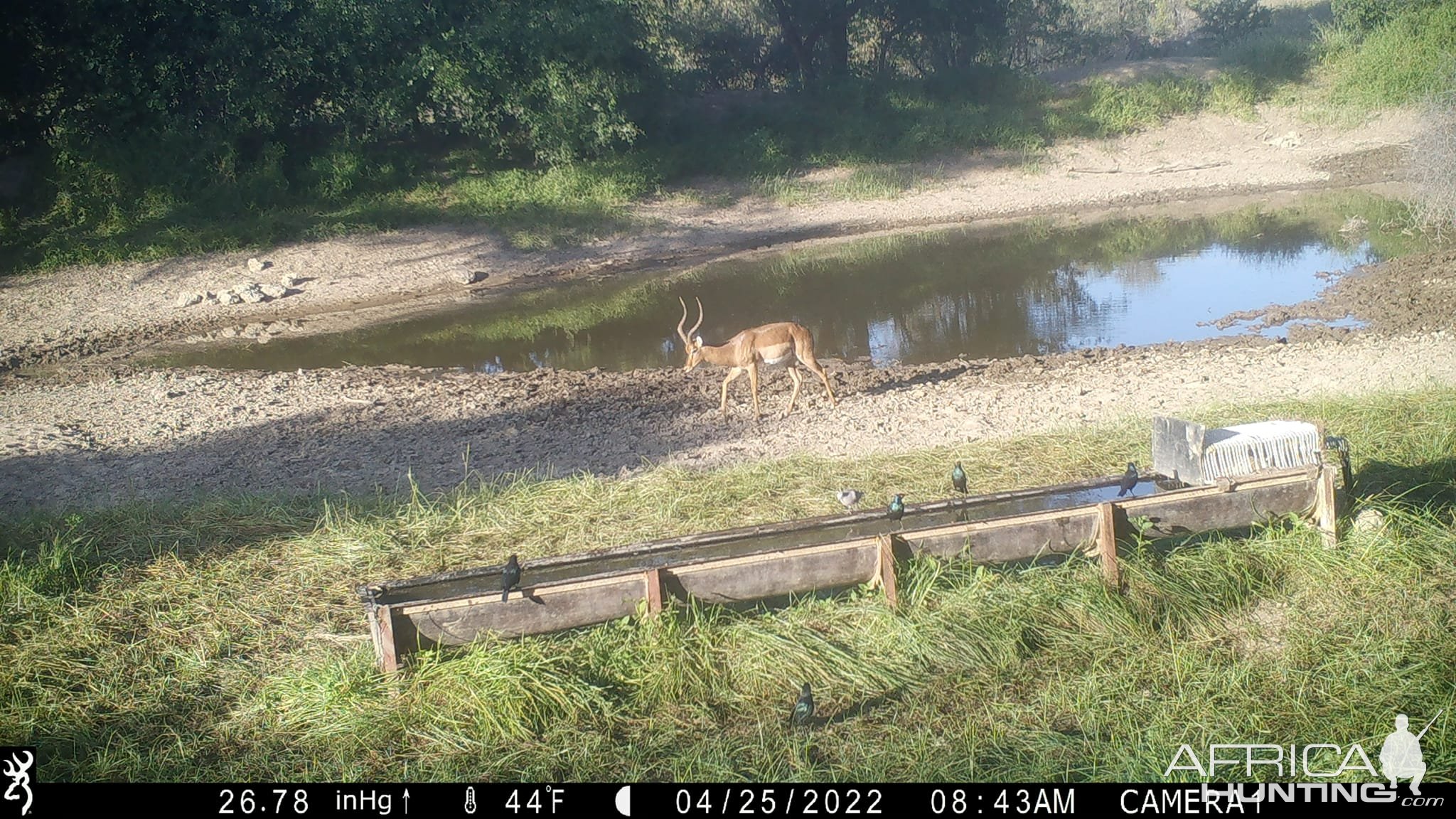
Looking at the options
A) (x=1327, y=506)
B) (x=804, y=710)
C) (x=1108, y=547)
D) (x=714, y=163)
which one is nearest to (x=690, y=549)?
(x=804, y=710)

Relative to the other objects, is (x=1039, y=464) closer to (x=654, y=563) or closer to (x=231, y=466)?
(x=654, y=563)

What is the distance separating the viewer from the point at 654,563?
694 cm

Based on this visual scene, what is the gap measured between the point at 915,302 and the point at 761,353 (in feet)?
20.5

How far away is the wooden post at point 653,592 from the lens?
577 cm

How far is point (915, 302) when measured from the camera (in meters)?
17.5

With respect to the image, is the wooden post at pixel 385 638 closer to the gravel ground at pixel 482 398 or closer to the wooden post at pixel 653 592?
the wooden post at pixel 653 592

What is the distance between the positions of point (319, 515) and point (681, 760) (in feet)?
14.4

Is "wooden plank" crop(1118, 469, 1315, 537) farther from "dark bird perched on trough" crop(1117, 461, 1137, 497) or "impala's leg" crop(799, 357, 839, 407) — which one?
"impala's leg" crop(799, 357, 839, 407)

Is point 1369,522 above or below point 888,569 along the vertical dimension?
below

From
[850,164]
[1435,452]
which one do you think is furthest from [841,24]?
[1435,452]

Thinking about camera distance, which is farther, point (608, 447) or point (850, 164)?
point (850, 164)

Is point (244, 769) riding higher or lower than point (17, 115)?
lower
